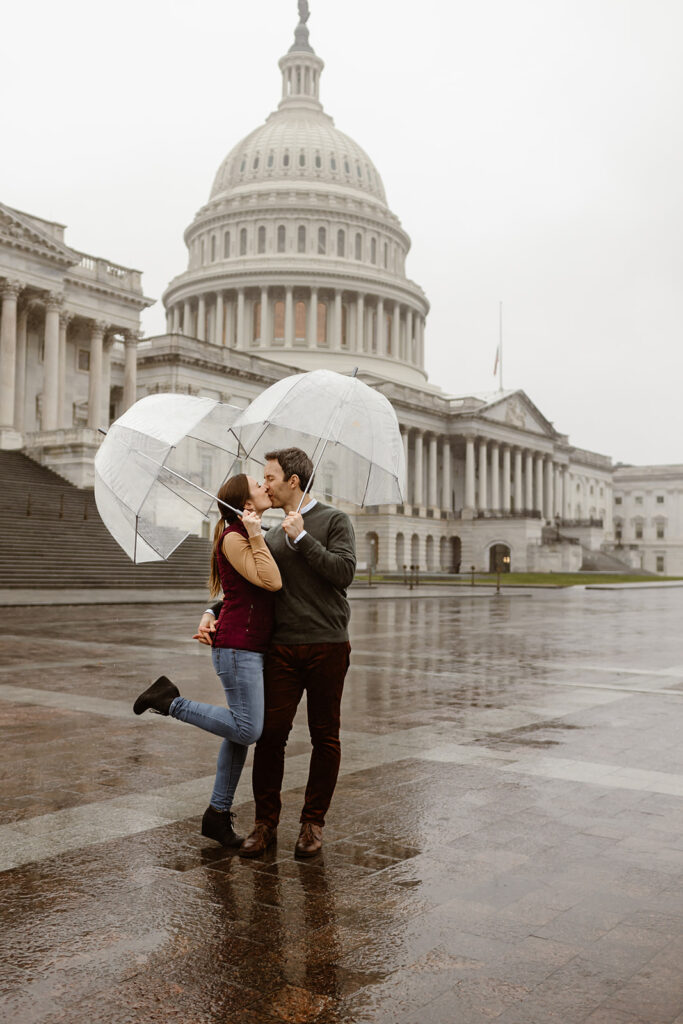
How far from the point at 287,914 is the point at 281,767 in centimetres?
123

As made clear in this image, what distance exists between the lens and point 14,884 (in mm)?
5031

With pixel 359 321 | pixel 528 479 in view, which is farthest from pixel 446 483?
pixel 359 321

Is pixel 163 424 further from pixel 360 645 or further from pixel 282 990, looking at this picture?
pixel 360 645

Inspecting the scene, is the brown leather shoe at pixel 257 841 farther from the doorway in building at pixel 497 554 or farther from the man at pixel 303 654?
the doorway in building at pixel 497 554

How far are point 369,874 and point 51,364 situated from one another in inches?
2033

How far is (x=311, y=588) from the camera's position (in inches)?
221

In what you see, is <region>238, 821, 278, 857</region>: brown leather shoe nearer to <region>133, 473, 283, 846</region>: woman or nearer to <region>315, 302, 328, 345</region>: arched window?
<region>133, 473, 283, 846</region>: woman

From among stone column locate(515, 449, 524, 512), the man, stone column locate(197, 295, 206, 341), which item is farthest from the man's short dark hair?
stone column locate(515, 449, 524, 512)

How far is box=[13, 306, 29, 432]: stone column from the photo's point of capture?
55.9 metres

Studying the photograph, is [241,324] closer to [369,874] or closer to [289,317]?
[289,317]

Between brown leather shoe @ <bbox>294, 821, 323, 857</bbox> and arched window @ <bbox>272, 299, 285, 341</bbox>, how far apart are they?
94260 mm

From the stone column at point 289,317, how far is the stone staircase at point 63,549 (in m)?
54.1

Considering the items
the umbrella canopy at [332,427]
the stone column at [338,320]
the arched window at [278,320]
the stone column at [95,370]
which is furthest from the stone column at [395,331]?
the umbrella canopy at [332,427]

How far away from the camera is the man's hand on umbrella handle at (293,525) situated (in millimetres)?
5398
